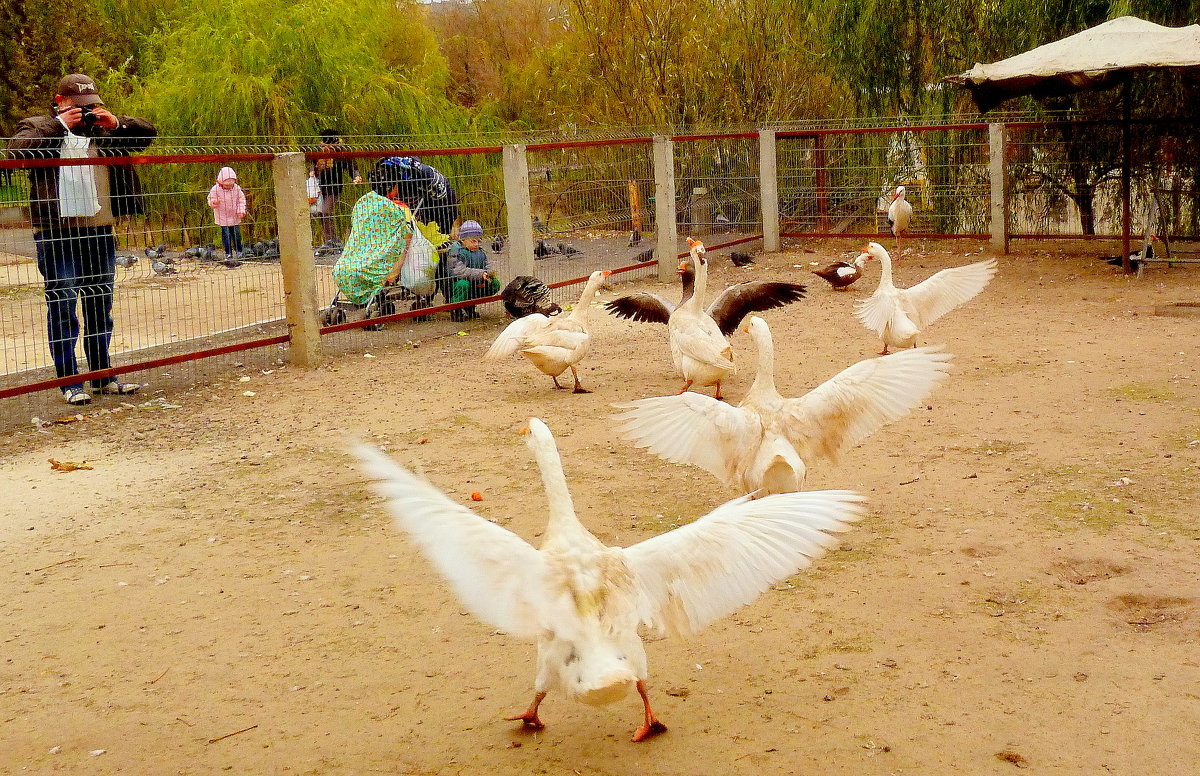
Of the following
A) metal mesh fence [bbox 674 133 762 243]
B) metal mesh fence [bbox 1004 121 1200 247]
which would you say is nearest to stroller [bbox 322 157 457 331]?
metal mesh fence [bbox 674 133 762 243]

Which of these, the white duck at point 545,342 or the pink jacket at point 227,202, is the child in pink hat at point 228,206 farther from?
the white duck at point 545,342

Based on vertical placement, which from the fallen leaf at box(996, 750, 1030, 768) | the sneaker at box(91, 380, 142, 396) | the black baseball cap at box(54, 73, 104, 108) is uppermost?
the black baseball cap at box(54, 73, 104, 108)

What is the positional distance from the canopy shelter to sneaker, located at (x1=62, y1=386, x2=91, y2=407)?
9164 millimetres

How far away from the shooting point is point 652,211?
13.4 m

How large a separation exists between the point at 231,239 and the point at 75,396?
7.32 ft

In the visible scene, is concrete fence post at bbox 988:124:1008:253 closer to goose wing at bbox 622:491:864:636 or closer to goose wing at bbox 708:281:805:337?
goose wing at bbox 708:281:805:337

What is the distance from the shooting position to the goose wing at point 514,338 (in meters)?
7.48

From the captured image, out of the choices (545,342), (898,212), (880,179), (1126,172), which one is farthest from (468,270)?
(1126,172)

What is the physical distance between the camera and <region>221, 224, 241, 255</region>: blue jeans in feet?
30.4

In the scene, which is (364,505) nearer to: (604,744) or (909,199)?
(604,744)

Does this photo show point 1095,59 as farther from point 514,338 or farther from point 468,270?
point 514,338

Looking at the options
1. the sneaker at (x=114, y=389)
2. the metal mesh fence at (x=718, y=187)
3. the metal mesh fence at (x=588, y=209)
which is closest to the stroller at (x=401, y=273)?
the metal mesh fence at (x=588, y=209)

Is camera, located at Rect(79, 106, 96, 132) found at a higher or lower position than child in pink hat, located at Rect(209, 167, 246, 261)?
higher

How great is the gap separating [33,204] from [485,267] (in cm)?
448
